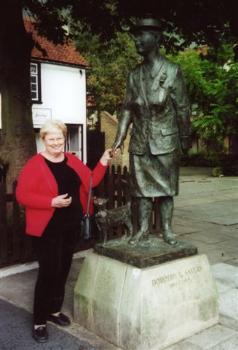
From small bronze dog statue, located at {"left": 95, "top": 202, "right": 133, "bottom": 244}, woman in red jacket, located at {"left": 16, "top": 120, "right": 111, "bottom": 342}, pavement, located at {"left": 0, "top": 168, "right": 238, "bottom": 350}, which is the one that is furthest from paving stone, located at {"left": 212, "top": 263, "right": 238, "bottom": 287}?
woman in red jacket, located at {"left": 16, "top": 120, "right": 111, "bottom": 342}

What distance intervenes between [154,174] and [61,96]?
20.0 meters

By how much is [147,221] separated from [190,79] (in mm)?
19588

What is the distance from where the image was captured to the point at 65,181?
4113 millimetres

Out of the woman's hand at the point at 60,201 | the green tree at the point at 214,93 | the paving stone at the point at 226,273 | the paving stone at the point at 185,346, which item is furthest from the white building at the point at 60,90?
the paving stone at the point at 185,346

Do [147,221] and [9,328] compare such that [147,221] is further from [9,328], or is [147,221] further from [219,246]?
[219,246]

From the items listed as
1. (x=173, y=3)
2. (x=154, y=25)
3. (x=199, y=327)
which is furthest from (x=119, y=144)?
(x=173, y=3)

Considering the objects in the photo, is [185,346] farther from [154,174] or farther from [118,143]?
[118,143]

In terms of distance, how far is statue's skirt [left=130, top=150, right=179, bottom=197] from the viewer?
4.36 metres

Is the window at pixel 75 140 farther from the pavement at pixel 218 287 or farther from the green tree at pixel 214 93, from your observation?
the pavement at pixel 218 287

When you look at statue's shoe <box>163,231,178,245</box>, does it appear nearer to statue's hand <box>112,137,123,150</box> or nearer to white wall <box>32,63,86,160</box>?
statue's hand <box>112,137,123,150</box>

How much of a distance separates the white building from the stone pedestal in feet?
61.1

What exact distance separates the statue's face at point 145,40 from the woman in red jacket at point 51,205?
37.8 inches

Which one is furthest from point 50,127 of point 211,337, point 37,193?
point 211,337

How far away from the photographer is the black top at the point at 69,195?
405 centimetres
